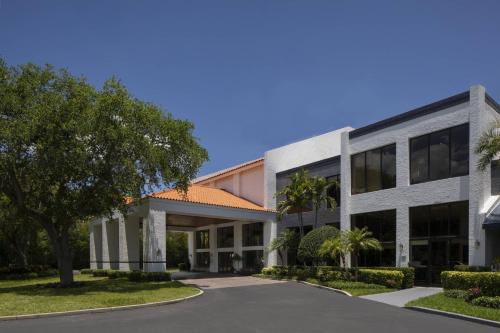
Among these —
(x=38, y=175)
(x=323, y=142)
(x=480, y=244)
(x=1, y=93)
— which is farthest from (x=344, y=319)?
(x=323, y=142)

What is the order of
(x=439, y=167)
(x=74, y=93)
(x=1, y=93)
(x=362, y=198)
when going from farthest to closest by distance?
(x=362, y=198), (x=439, y=167), (x=74, y=93), (x=1, y=93)

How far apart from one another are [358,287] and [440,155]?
7.69 metres

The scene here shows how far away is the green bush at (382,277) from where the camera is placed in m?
22.4

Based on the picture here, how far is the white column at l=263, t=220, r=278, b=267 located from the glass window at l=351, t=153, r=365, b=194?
789 centimetres

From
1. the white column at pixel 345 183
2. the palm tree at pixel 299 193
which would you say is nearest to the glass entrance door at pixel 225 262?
the palm tree at pixel 299 193

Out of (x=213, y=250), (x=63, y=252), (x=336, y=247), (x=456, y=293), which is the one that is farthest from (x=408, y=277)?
(x=213, y=250)

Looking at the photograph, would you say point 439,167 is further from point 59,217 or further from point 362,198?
point 59,217

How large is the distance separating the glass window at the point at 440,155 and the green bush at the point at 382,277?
516 centimetres

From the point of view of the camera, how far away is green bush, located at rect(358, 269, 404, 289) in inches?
883

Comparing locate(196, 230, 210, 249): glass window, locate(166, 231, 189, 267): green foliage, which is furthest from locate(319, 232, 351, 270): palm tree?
locate(166, 231, 189, 267): green foliage

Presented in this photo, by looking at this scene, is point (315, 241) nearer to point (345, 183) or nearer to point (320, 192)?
point (320, 192)

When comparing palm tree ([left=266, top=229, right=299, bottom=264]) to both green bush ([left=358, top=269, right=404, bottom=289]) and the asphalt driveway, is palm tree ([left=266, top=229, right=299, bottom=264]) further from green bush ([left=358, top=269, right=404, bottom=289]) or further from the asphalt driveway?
the asphalt driveway

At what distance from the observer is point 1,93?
20031 millimetres

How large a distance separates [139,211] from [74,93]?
9777 millimetres
